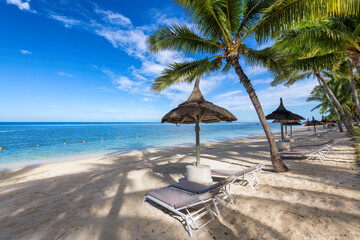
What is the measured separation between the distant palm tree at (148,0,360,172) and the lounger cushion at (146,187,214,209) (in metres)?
3.44

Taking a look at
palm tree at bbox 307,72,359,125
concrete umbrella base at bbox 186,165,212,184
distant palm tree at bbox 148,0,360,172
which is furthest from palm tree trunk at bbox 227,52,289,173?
palm tree at bbox 307,72,359,125

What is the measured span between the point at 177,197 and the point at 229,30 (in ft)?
17.4

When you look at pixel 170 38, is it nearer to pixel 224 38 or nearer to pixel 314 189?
pixel 224 38

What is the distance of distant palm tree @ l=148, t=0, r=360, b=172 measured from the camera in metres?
4.61

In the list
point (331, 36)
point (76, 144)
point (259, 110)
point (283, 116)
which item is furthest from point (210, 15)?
point (76, 144)

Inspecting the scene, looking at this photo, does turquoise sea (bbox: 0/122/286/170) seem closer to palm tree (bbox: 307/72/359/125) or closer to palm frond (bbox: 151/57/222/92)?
palm frond (bbox: 151/57/222/92)

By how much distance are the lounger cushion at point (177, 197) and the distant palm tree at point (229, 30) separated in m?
3.44

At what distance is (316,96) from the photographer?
29.1 m

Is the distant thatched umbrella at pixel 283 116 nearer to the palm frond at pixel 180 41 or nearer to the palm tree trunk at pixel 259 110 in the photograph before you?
the palm tree trunk at pixel 259 110

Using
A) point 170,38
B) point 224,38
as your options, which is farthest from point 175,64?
point 224,38

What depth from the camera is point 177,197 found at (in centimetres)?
304

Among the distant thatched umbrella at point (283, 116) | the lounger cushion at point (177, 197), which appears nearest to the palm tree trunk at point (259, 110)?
the lounger cushion at point (177, 197)

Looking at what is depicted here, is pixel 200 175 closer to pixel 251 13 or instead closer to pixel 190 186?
pixel 190 186

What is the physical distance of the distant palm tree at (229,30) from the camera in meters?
4.61
